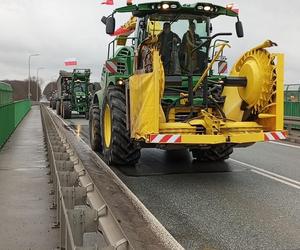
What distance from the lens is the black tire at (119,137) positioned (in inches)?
365

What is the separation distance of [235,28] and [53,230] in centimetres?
600

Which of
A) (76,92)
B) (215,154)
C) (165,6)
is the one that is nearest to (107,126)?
(215,154)

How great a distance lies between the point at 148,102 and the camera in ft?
25.1

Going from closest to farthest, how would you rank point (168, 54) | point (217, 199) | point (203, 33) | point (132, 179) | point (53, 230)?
point (53, 230), point (217, 199), point (132, 179), point (168, 54), point (203, 33)

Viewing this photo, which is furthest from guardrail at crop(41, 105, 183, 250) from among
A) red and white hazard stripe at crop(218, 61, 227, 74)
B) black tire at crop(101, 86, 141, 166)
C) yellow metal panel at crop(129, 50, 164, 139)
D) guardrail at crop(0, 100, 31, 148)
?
guardrail at crop(0, 100, 31, 148)

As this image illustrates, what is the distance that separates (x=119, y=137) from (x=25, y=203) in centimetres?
294

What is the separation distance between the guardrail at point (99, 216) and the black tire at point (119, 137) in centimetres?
82

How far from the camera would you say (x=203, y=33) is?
9.88 metres

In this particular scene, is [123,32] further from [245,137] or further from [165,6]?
[245,137]

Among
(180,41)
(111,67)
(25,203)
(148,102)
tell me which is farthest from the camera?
(111,67)

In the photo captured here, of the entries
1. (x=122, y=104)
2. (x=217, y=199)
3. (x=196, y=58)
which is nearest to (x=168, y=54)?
(x=196, y=58)

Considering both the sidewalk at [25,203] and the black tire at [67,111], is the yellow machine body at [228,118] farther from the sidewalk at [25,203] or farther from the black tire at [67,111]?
the black tire at [67,111]

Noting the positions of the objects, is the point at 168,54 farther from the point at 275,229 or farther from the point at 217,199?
the point at 275,229

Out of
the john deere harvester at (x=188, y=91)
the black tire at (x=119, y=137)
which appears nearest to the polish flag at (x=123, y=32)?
the john deere harvester at (x=188, y=91)
